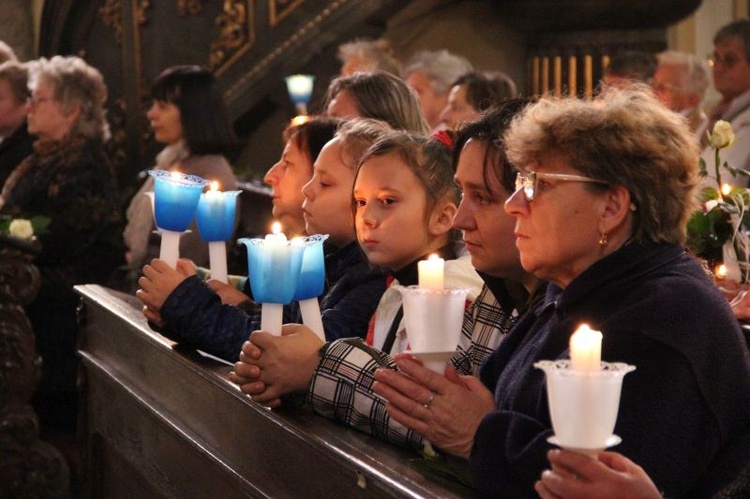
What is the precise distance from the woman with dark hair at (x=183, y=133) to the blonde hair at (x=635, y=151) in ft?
13.0

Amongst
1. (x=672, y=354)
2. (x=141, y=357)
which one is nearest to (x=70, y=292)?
(x=141, y=357)

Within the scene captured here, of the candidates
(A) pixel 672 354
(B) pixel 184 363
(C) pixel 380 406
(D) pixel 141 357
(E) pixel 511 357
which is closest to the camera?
(A) pixel 672 354

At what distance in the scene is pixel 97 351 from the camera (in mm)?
4402

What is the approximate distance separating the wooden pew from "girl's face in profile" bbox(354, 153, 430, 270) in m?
0.46

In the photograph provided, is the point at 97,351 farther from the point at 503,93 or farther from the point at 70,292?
the point at 503,93

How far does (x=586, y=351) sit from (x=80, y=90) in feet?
18.5

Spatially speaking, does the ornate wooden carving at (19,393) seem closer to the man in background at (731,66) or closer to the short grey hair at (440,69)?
the short grey hair at (440,69)

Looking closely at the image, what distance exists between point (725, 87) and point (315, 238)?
13.5 ft

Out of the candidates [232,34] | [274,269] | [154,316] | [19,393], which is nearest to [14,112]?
[232,34]

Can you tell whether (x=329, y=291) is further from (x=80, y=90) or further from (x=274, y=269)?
(x=80, y=90)

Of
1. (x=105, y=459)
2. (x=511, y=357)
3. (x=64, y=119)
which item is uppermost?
(x=64, y=119)

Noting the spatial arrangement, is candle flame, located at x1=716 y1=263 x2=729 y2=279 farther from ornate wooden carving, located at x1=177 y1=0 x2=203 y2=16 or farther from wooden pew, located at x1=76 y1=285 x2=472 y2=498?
ornate wooden carving, located at x1=177 y1=0 x2=203 y2=16

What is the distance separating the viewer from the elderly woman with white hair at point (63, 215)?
6.41 metres

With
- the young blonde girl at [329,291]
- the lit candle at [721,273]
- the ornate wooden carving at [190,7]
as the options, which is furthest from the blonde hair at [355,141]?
the ornate wooden carving at [190,7]
